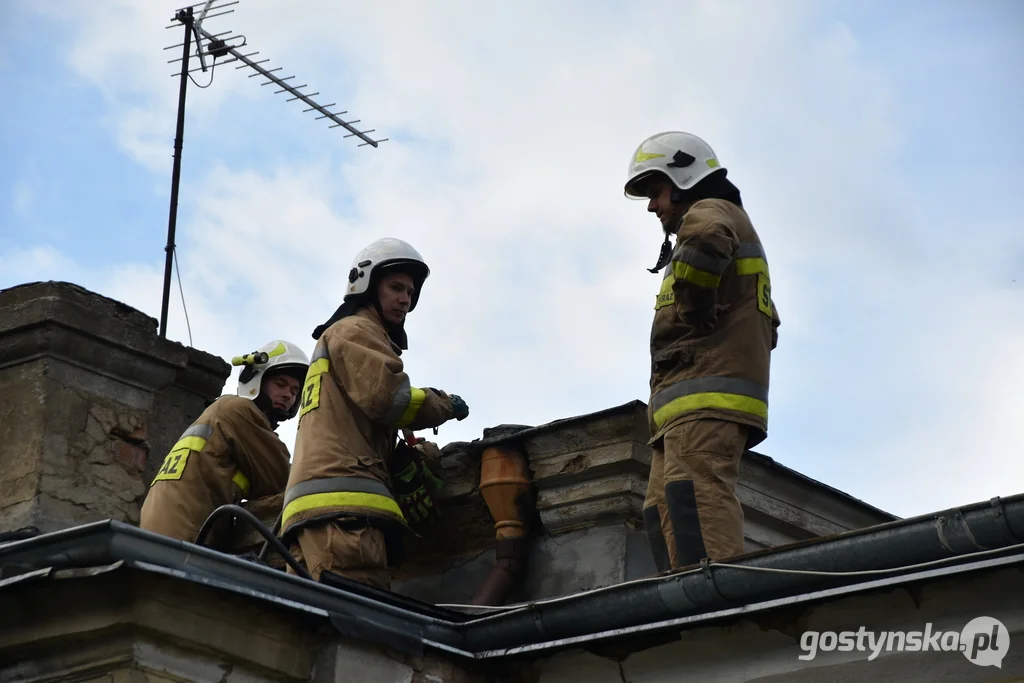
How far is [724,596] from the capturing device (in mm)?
5254

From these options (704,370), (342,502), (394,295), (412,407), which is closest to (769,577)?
(704,370)

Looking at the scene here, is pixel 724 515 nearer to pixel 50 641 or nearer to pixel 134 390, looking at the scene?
pixel 50 641

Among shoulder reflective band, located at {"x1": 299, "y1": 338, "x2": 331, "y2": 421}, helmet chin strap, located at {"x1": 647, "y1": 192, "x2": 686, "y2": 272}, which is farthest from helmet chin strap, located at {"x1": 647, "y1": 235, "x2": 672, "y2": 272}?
shoulder reflective band, located at {"x1": 299, "y1": 338, "x2": 331, "y2": 421}

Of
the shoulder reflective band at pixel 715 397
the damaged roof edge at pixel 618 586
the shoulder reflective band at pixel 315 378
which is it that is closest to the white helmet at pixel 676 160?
the shoulder reflective band at pixel 715 397

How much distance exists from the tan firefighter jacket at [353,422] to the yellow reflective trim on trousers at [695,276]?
61.6 inches

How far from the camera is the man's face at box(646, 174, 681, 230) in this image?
706cm

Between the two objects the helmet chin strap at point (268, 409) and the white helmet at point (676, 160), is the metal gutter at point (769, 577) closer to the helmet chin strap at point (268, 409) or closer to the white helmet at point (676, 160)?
the white helmet at point (676, 160)

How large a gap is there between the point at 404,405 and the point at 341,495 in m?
0.50

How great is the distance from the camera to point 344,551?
23.3ft

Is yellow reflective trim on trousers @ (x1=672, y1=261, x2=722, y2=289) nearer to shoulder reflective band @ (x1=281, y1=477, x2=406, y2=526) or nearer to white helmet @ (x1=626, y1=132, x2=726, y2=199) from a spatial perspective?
white helmet @ (x1=626, y1=132, x2=726, y2=199)

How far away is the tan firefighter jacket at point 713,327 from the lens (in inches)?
254

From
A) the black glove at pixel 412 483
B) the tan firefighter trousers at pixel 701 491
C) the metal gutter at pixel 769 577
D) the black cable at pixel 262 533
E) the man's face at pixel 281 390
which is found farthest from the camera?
the man's face at pixel 281 390

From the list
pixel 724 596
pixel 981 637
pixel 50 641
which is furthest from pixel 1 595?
pixel 981 637

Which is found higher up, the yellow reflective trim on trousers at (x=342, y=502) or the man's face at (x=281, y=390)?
the man's face at (x=281, y=390)
